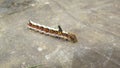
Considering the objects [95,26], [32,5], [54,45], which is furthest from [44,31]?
[32,5]

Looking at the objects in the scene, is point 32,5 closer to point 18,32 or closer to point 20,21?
point 20,21

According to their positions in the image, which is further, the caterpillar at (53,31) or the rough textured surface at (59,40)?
the caterpillar at (53,31)

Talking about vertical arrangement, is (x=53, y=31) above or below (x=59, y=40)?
above

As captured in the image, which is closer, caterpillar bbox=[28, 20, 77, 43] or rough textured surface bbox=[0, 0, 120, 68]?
rough textured surface bbox=[0, 0, 120, 68]
